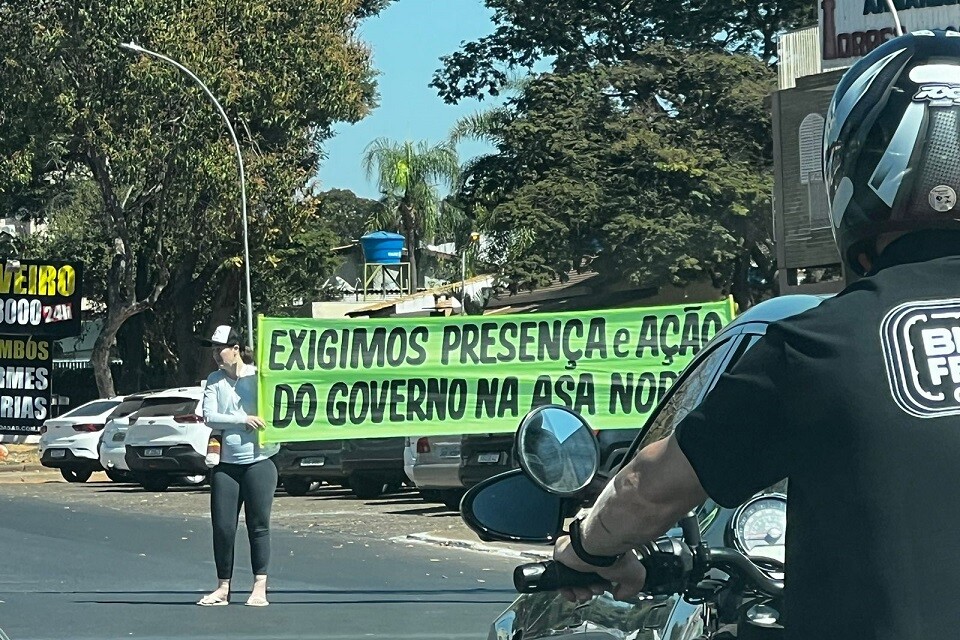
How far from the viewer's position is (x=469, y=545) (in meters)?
15.9

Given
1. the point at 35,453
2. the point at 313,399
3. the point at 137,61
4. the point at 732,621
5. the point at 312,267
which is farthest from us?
the point at 312,267

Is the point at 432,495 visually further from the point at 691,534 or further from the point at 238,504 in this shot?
the point at 691,534

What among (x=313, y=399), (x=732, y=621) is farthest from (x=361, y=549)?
(x=732, y=621)

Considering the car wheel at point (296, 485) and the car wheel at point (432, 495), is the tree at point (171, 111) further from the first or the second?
the car wheel at point (432, 495)

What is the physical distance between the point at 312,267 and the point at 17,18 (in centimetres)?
1220

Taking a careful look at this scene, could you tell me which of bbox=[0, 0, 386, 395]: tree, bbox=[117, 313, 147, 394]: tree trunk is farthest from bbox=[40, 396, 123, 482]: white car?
bbox=[117, 313, 147, 394]: tree trunk

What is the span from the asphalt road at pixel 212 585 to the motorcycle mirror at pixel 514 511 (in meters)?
6.37

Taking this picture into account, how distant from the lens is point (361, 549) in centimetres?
1574

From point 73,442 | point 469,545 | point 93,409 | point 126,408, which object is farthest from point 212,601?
point 93,409

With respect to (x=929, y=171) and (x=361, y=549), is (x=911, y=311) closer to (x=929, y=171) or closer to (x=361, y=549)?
(x=929, y=171)

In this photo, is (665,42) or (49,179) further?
(49,179)

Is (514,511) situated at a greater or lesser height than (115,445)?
lesser

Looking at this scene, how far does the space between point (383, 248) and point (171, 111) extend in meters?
17.9

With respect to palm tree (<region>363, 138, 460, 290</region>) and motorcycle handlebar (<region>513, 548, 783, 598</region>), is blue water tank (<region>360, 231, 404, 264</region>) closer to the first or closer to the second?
palm tree (<region>363, 138, 460, 290</region>)
